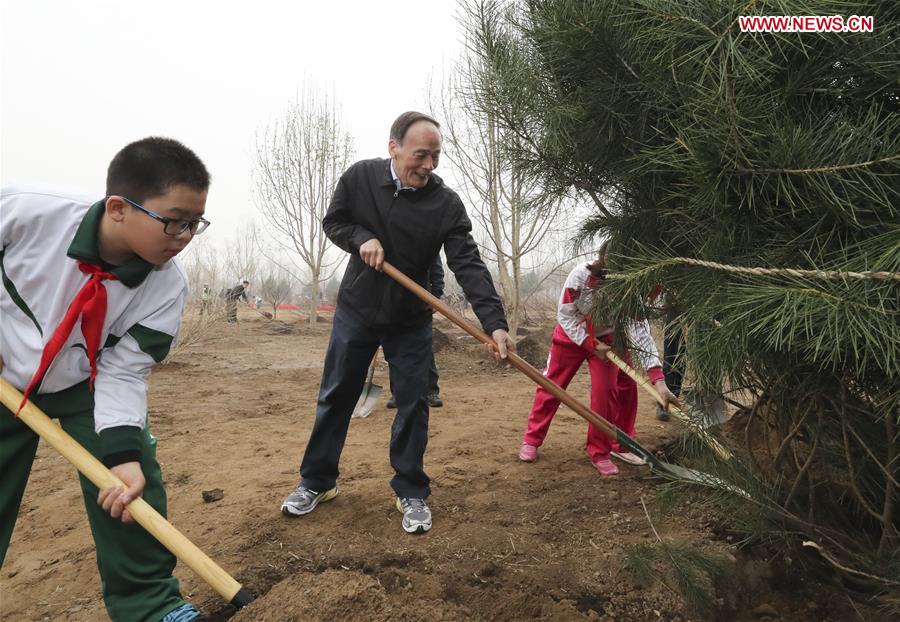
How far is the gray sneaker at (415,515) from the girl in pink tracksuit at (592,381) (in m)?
1.05

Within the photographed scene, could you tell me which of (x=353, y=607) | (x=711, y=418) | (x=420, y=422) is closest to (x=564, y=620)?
(x=353, y=607)

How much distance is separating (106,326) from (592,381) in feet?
8.36

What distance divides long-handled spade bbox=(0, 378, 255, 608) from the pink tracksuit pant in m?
2.05

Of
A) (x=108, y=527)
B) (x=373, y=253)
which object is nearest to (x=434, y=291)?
(x=373, y=253)

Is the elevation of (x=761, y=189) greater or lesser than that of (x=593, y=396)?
greater

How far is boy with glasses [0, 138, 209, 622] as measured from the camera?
1642mm

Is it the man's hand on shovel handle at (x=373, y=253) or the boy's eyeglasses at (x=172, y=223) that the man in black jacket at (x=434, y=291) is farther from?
the boy's eyeglasses at (x=172, y=223)

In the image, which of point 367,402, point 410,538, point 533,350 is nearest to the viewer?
point 410,538

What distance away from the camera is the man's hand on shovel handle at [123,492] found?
158 centimetres

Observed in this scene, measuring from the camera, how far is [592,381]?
134 inches

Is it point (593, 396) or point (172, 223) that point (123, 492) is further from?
point (593, 396)

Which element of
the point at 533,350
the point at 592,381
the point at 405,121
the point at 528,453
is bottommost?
the point at 533,350

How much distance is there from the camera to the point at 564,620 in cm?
177

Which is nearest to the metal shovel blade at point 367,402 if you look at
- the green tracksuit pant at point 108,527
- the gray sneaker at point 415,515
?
the gray sneaker at point 415,515
